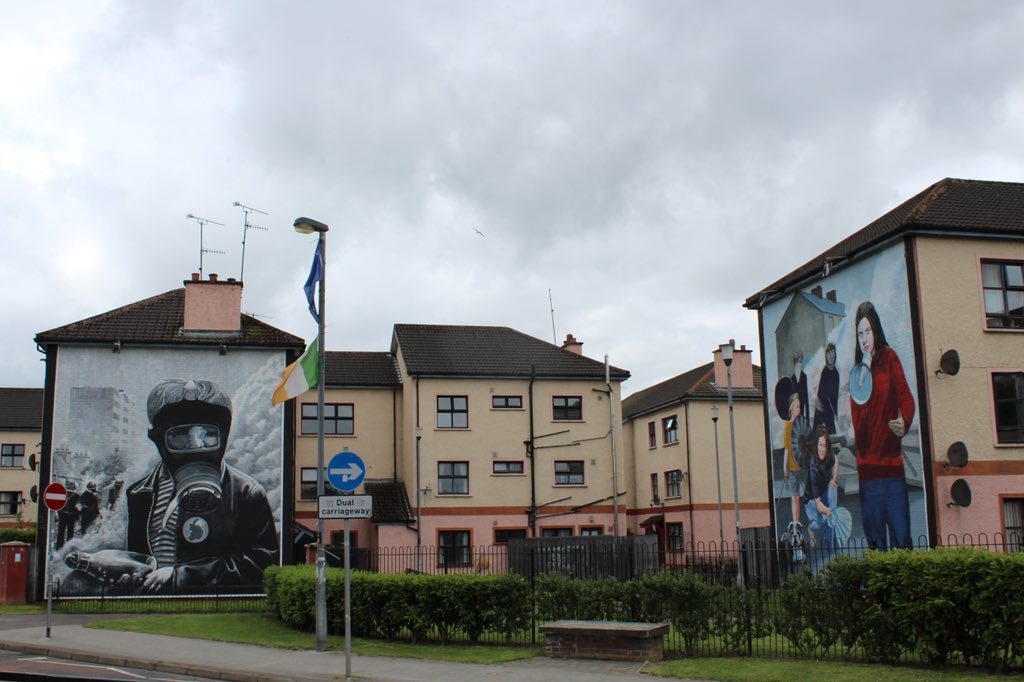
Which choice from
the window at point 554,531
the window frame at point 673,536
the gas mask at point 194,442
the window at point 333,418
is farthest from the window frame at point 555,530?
the gas mask at point 194,442

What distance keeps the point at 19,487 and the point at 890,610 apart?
51.0 metres

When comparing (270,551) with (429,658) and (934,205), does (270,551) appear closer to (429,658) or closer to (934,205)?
(429,658)

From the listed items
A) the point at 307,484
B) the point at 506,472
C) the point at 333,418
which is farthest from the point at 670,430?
the point at 307,484

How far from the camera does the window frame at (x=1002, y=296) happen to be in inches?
888

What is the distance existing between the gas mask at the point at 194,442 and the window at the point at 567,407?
1335cm

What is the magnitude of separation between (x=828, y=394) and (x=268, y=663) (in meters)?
16.5

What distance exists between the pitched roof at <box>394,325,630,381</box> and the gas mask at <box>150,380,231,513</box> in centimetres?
891

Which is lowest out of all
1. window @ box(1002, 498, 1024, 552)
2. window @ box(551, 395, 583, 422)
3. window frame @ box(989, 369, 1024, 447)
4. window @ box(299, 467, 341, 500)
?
window @ box(1002, 498, 1024, 552)

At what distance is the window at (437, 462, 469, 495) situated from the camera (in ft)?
120

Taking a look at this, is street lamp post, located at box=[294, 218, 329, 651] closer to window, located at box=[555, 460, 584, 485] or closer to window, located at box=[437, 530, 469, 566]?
window, located at box=[437, 530, 469, 566]

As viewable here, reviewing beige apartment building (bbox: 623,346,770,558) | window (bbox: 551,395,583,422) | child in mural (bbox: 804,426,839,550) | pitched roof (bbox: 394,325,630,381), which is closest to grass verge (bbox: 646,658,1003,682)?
child in mural (bbox: 804,426,839,550)

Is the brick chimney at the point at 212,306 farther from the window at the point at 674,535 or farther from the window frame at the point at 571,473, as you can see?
the window at the point at 674,535

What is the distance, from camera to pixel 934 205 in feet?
77.0

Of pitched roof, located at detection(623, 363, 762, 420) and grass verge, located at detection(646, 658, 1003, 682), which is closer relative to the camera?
grass verge, located at detection(646, 658, 1003, 682)
